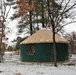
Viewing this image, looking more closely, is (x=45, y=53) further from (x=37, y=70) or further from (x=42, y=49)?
(x=37, y=70)

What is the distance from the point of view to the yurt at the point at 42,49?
73.2 feet

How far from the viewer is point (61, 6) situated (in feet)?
64.8

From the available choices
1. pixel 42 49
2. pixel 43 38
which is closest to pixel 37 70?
pixel 42 49

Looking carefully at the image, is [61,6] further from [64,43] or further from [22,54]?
[22,54]

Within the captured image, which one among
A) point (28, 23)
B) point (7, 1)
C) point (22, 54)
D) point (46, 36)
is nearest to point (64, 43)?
point (46, 36)

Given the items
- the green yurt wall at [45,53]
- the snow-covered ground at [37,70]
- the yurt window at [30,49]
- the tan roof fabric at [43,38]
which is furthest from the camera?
the yurt window at [30,49]

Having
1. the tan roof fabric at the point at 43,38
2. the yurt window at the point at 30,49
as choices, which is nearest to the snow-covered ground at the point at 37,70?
the tan roof fabric at the point at 43,38

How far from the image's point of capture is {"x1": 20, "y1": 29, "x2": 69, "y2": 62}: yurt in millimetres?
22312

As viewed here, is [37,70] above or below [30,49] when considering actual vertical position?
below

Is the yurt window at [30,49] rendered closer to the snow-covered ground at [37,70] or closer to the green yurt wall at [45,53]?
the green yurt wall at [45,53]

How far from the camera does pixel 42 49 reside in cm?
2231

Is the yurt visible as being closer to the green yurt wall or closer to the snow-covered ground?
the green yurt wall

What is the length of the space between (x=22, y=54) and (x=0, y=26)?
12.2ft

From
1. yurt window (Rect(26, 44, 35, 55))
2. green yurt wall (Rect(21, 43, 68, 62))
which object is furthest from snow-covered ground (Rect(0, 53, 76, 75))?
yurt window (Rect(26, 44, 35, 55))
